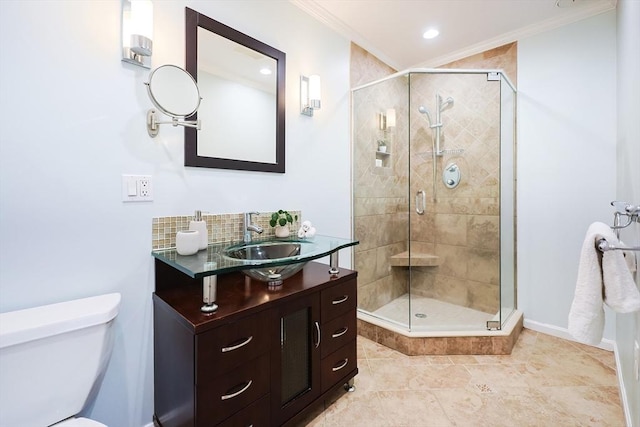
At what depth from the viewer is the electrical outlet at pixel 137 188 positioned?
4.30ft

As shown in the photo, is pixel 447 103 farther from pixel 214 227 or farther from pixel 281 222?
pixel 214 227

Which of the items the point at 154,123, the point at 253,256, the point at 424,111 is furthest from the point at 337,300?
the point at 424,111

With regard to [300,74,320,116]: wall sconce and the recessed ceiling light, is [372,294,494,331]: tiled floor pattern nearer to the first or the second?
[300,74,320,116]: wall sconce

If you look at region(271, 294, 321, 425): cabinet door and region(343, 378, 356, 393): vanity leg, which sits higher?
region(271, 294, 321, 425): cabinet door

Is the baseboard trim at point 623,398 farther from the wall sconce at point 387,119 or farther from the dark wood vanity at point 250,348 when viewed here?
the wall sconce at point 387,119

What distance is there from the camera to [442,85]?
255 cm

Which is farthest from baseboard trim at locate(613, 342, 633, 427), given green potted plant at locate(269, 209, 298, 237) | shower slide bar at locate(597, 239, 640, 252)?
green potted plant at locate(269, 209, 298, 237)

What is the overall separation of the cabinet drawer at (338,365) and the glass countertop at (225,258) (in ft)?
1.95

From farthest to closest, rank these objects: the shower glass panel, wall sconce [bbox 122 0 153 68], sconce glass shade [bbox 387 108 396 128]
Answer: sconce glass shade [bbox 387 108 396 128] → the shower glass panel → wall sconce [bbox 122 0 153 68]

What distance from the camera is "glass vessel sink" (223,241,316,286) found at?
138cm

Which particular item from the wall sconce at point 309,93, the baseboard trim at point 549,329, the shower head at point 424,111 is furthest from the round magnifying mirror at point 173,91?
the baseboard trim at point 549,329

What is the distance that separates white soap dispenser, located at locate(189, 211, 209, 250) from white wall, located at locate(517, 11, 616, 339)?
102 inches

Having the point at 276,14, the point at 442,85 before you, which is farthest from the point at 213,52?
the point at 442,85

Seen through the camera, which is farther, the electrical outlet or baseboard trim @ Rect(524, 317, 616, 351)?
baseboard trim @ Rect(524, 317, 616, 351)
